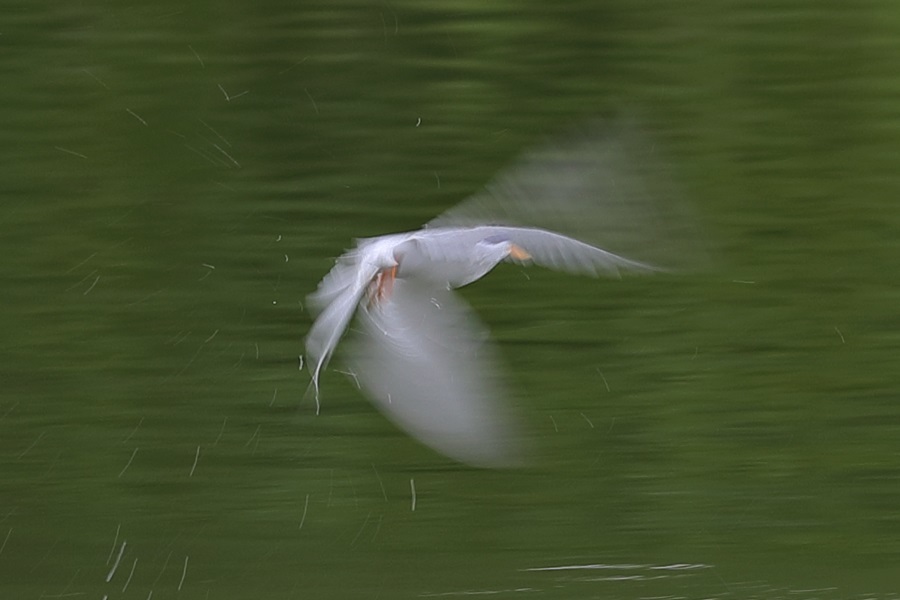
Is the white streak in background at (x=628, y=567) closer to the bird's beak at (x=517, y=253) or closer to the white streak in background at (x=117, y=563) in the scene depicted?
the white streak in background at (x=117, y=563)

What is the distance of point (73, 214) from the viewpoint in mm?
2826

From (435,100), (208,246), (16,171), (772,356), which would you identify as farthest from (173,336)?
(772,356)

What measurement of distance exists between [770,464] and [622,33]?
974 mm

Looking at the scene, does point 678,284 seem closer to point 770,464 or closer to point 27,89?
point 770,464

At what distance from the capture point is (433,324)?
241 centimetres

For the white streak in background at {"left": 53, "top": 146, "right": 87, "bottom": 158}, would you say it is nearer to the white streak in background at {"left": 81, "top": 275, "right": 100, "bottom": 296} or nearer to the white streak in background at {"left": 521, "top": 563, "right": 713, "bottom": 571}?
the white streak in background at {"left": 81, "top": 275, "right": 100, "bottom": 296}

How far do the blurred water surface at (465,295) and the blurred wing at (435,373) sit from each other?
0.24 feet

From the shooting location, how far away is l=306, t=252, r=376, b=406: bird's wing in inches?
88.5

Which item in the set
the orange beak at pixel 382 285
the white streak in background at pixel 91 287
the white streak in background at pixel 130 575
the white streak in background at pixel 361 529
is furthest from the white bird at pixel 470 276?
the white streak in background at pixel 130 575

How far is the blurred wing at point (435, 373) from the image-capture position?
2361 millimetres

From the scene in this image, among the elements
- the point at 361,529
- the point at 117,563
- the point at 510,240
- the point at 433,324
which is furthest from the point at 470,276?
the point at 117,563

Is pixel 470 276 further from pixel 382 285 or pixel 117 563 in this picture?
pixel 117 563

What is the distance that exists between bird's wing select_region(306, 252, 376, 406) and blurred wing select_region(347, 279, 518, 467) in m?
0.06

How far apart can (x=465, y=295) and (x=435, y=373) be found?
33 cm
